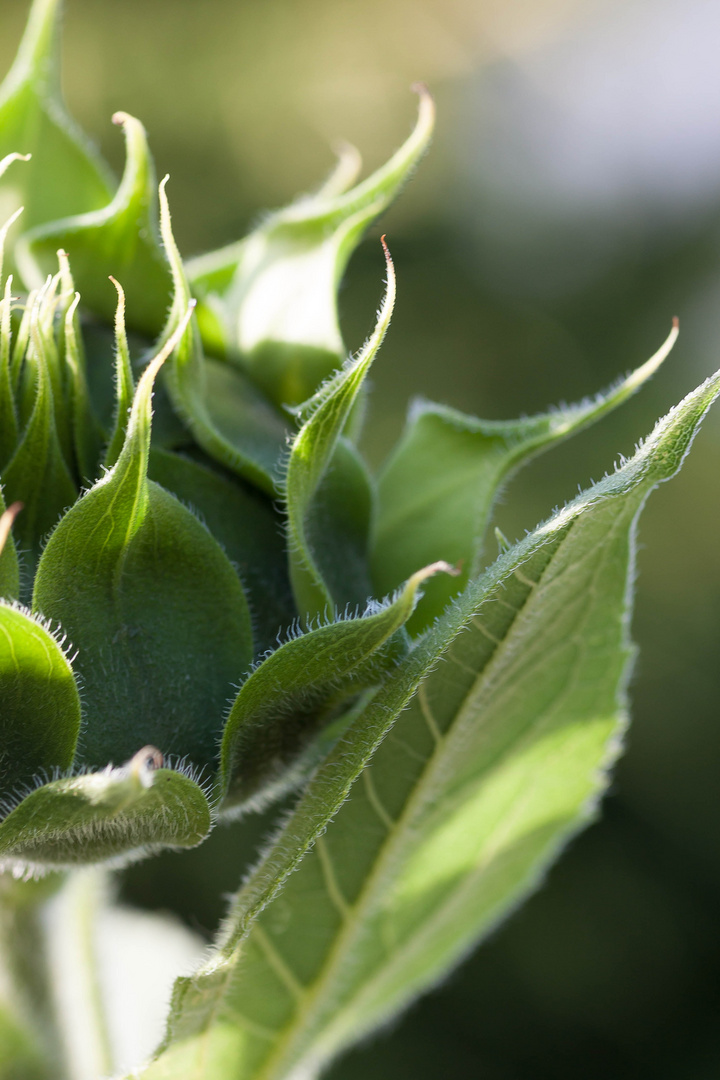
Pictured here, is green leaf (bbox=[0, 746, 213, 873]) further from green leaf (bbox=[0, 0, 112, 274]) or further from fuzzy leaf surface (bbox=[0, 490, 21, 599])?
green leaf (bbox=[0, 0, 112, 274])

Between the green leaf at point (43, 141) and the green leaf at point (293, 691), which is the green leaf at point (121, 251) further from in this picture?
the green leaf at point (293, 691)

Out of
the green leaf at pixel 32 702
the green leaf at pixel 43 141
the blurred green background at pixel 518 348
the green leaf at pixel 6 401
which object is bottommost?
the blurred green background at pixel 518 348

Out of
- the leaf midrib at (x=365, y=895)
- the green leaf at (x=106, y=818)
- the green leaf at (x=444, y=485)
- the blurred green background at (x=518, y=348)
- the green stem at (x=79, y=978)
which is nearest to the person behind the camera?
the green leaf at (x=106, y=818)

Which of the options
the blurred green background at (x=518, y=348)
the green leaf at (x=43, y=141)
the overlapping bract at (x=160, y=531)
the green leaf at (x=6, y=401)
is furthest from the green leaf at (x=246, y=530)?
the blurred green background at (x=518, y=348)

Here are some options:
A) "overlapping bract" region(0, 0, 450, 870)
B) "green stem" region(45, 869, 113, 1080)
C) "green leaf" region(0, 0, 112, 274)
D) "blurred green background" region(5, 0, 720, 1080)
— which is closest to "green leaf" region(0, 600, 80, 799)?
"overlapping bract" region(0, 0, 450, 870)

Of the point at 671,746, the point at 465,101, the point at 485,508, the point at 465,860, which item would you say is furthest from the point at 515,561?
the point at 465,101

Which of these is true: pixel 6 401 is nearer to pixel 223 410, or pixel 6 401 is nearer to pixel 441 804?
pixel 223 410

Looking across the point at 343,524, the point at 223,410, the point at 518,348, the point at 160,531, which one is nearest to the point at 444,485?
the point at 343,524

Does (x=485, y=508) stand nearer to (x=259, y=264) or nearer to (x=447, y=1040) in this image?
(x=259, y=264)
